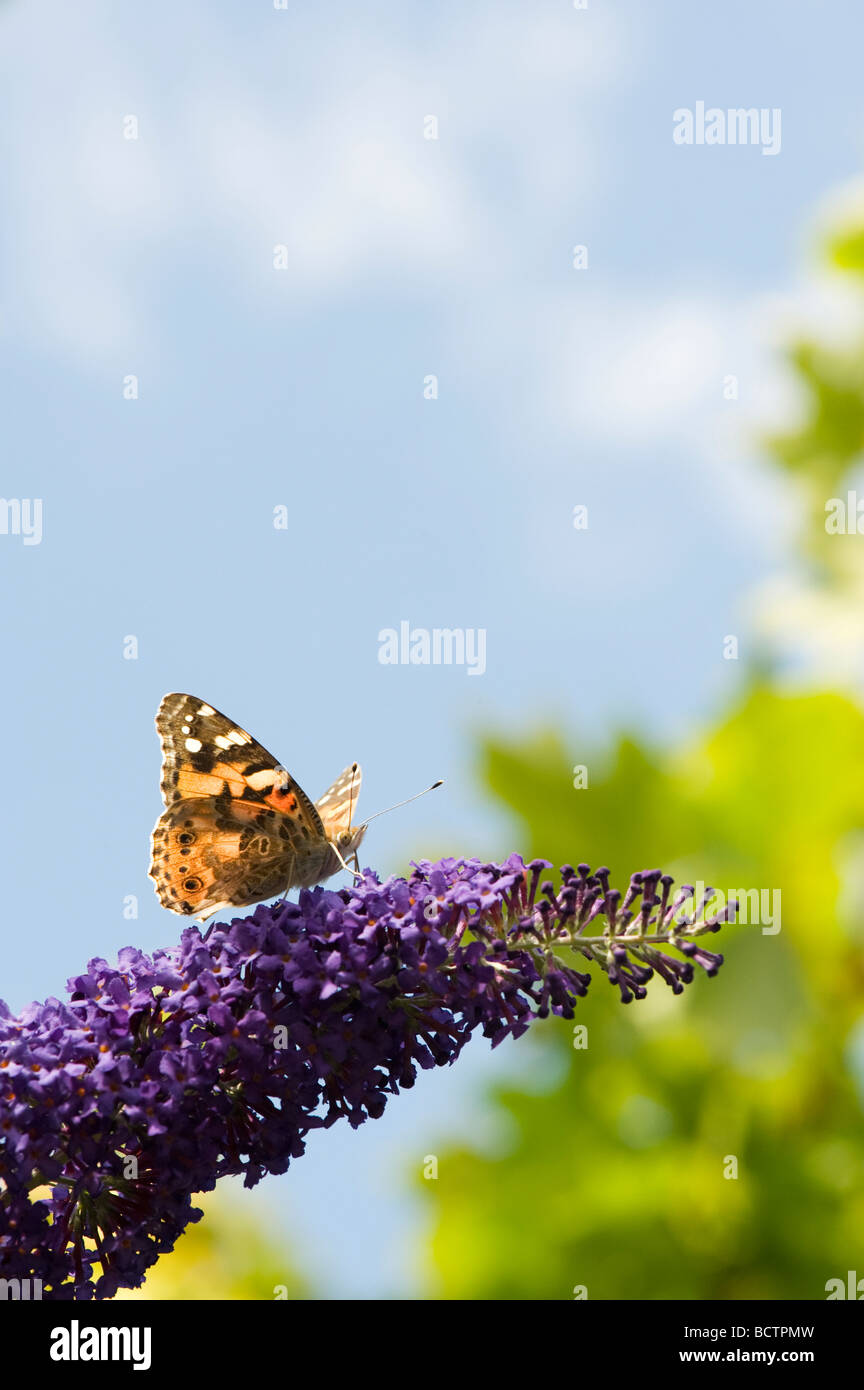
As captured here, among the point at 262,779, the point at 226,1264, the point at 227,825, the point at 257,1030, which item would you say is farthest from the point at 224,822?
the point at 226,1264

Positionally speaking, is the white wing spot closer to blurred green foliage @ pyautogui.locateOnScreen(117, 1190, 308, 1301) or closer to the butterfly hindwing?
the butterfly hindwing

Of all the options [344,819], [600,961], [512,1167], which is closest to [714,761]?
[512,1167]

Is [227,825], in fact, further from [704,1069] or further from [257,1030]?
[704,1069]

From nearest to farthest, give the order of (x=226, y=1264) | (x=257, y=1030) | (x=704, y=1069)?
(x=257, y=1030)
(x=704, y=1069)
(x=226, y=1264)

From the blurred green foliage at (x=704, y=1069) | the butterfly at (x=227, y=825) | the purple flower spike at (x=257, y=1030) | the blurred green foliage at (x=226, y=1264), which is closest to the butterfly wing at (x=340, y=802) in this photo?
the butterfly at (x=227, y=825)

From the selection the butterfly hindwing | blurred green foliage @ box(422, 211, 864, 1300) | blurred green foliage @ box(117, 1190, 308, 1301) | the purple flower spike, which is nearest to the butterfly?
the butterfly hindwing

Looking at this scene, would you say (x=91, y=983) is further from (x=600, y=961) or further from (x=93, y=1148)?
(x=600, y=961)
